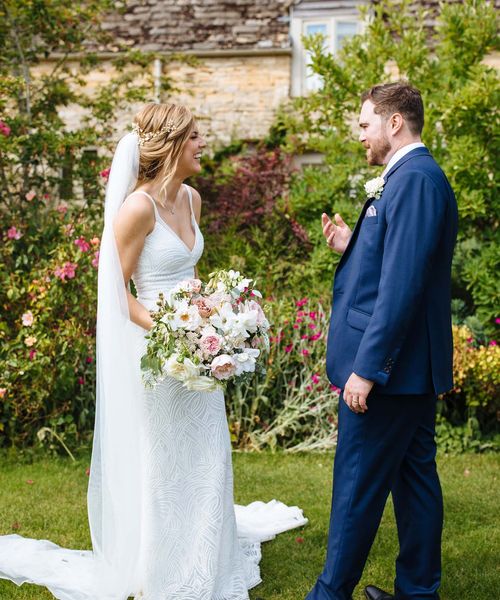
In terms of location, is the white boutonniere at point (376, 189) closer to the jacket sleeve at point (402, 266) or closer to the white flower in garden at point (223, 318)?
the jacket sleeve at point (402, 266)

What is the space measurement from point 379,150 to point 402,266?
63 cm

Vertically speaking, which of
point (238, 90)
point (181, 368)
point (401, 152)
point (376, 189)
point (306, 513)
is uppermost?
point (238, 90)

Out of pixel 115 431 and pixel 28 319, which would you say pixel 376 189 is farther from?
pixel 28 319

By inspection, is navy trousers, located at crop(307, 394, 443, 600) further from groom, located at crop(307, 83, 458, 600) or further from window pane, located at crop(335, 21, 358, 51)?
window pane, located at crop(335, 21, 358, 51)

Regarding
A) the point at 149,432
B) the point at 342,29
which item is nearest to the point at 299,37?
the point at 342,29

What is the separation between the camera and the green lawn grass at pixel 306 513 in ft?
13.8

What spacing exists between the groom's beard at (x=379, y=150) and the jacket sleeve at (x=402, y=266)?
0.30 m

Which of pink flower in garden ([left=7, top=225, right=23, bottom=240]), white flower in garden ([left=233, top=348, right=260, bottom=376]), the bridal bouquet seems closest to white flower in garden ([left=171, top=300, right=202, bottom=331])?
the bridal bouquet

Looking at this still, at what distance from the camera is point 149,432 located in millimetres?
3961

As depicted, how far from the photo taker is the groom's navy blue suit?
323cm

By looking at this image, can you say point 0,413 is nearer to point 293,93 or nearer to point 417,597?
point 417,597

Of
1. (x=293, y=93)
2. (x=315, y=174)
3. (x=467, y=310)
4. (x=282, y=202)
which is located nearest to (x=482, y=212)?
(x=467, y=310)

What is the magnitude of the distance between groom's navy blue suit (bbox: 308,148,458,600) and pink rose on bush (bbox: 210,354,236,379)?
1.53ft

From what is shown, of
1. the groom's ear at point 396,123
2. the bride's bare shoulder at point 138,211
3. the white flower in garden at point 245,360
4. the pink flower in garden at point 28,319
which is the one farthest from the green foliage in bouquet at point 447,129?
the bride's bare shoulder at point 138,211
